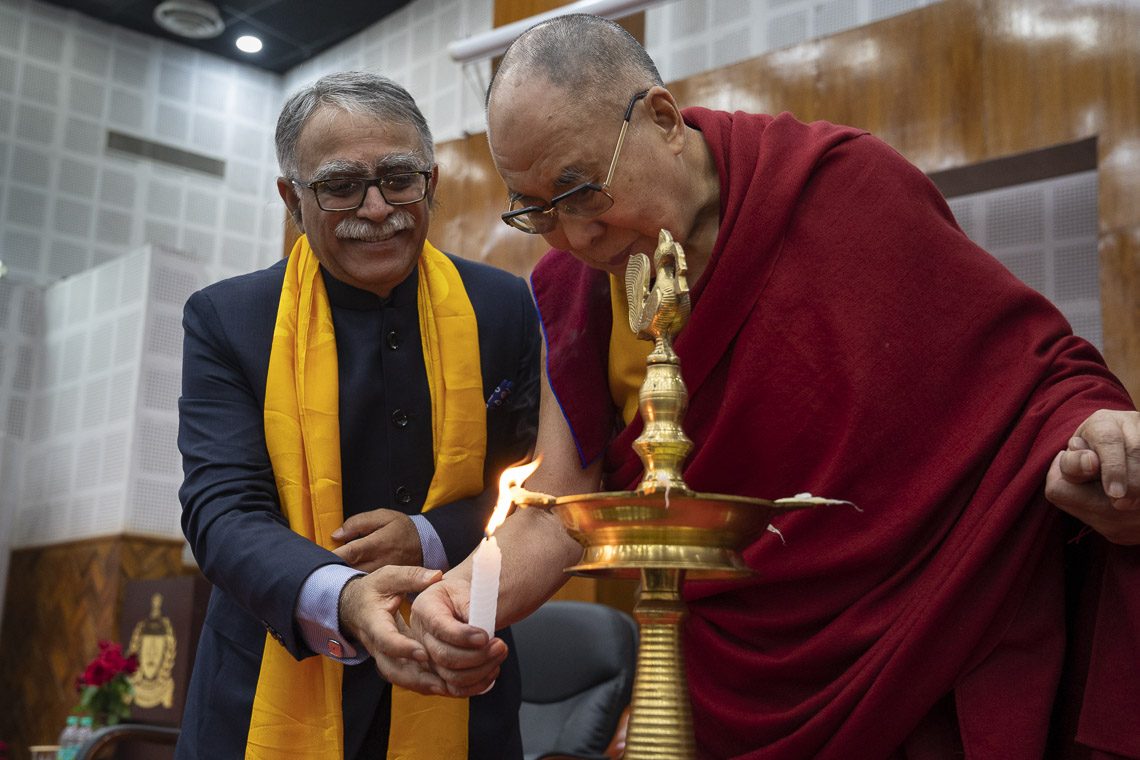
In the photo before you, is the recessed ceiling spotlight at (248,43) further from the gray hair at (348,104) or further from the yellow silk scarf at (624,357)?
the yellow silk scarf at (624,357)

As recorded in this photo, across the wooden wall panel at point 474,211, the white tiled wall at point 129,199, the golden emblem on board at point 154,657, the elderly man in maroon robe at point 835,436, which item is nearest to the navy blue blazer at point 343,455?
the elderly man in maroon robe at point 835,436

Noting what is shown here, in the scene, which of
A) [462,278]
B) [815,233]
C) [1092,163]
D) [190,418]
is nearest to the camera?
[815,233]

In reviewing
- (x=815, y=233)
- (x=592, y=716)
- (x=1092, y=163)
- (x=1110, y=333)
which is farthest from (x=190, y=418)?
(x=1092, y=163)

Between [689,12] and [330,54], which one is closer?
[689,12]

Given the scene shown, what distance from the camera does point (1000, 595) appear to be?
3.81 ft

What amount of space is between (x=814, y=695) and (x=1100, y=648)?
0.27 m

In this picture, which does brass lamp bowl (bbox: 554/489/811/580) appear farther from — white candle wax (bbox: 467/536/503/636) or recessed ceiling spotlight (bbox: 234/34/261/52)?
recessed ceiling spotlight (bbox: 234/34/261/52)

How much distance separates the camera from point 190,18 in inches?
344

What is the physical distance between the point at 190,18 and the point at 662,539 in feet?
28.5

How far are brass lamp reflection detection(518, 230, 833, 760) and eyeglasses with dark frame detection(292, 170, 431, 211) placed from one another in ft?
2.62

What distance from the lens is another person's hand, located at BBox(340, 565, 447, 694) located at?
123 centimetres

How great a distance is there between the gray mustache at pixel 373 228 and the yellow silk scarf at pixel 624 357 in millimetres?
421

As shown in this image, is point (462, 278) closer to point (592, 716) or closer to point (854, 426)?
point (854, 426)

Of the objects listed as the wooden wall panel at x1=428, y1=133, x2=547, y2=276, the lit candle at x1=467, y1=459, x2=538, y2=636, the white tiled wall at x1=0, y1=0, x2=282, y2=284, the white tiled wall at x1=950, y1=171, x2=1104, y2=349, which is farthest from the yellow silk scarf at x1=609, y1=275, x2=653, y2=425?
the white tiled wall at x1=0, y1=0, x2=282, y2=284
